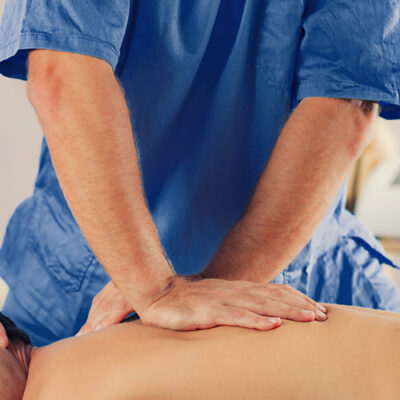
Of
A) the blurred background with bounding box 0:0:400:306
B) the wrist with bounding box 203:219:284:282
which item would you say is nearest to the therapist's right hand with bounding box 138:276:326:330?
the wrist with bounding box 203:219:284:282

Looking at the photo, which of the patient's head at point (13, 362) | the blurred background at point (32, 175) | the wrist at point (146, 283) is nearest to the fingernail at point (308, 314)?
the wrist at point (146, 283)

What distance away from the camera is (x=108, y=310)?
1028 millimetres

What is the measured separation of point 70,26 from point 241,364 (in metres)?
0.52

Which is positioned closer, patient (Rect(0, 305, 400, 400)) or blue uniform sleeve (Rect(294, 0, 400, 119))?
patient (Rect(0, 305, 400, 400))

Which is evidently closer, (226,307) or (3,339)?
(226,307)

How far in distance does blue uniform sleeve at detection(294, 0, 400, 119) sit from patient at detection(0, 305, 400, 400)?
1.31 ft

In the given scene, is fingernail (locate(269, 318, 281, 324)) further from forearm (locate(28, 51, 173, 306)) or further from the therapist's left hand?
the therapist's left hand

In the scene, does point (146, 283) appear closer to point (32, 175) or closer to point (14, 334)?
point (14, 334)

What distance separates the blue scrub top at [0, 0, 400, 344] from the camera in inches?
40.1

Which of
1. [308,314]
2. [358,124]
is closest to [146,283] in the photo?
[308,314]

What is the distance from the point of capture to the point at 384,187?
1.89 meters

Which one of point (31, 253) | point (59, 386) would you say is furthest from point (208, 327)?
point (31, 253)

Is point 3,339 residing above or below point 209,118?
below

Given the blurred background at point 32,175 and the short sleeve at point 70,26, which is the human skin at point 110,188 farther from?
the blurred background at point 32,175
